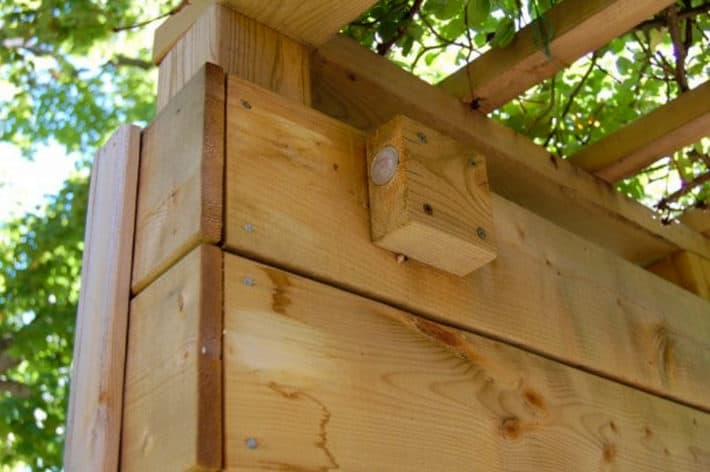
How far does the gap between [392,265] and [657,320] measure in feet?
2.59

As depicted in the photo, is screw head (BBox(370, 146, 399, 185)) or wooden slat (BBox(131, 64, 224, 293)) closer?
wooden slat (BBox(131, 64, 224, 293))

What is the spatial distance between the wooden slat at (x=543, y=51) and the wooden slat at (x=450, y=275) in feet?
0.93

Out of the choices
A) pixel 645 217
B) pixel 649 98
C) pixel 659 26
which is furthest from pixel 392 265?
pixel 649 98

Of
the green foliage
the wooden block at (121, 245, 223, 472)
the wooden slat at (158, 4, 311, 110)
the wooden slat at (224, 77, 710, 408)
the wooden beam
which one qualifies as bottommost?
the wooden block at (121, 245, 223, 472)

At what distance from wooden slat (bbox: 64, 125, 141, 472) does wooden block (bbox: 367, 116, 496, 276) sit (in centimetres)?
35

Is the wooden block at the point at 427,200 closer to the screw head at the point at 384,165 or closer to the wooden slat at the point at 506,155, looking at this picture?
the screw head at the point at 384,165

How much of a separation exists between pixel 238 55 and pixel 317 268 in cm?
36

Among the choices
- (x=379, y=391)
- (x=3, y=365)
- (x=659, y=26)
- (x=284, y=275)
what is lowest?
(x=379, y=391)

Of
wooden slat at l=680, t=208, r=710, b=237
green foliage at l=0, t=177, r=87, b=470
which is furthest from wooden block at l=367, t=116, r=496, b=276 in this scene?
green foliage at l=0, t=177, r=87, b=470

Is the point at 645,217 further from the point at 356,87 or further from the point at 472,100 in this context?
the point at 356,87

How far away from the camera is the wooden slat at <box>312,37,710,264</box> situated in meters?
1.67

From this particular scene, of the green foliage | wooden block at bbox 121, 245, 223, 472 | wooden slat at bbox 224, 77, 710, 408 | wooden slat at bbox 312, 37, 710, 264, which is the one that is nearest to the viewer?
wooden block at bbox 121, 245, 223, 472

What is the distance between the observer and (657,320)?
6.31 feet

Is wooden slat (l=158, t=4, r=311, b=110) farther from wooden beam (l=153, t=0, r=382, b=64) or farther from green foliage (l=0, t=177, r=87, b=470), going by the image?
green foliage (l=0, t=177, r=87, b=470)
